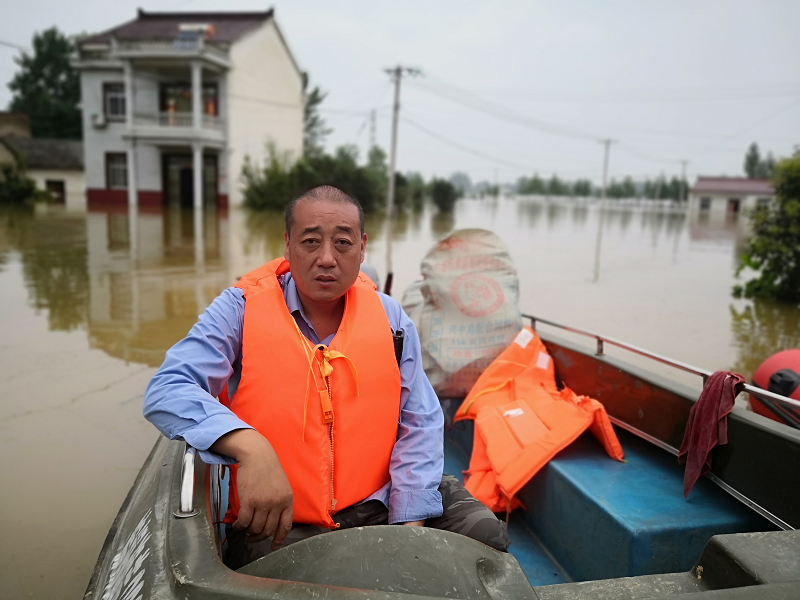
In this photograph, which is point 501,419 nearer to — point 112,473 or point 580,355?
point 580,355

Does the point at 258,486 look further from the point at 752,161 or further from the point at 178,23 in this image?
the point at 752,161

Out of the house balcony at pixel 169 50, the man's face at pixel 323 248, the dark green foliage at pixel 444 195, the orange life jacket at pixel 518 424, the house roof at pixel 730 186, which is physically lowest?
the orange life jacket at pixel 518 424

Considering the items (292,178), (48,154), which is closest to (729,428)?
(292,178)

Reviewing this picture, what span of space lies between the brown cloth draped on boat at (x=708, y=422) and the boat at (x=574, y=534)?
0.04 m

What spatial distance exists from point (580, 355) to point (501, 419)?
639 millimetres

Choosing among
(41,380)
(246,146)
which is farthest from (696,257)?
(246,146)

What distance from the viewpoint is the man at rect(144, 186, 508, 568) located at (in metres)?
1.69

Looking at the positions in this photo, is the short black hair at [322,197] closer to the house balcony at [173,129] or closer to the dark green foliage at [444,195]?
the house balcony at [173,129]

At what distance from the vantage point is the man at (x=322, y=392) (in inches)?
66.7

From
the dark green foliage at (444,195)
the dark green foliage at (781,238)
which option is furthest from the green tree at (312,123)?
the dark green foliage at (781,238)

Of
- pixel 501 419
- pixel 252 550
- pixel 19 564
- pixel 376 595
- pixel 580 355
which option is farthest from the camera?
pixel 580 355

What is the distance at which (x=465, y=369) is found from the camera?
356cm

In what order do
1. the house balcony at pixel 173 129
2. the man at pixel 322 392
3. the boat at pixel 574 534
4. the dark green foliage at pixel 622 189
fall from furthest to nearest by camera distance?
the dark green foliage at pixel 622 189
the house balcony at pixel 173 129
the man at pixel 322 392
the boat at pixel 574 534

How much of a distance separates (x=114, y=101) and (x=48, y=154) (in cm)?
994
